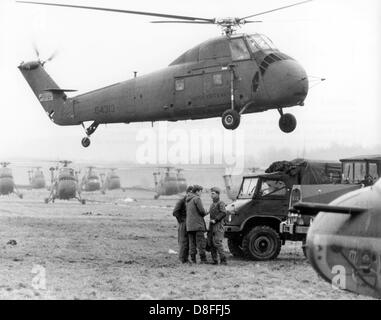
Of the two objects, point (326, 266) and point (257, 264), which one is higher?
point (326, 266)

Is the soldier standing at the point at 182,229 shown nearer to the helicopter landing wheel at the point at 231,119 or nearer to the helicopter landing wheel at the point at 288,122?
the helicopter landing wheel at the point at 231,119

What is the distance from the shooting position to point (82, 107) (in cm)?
2075

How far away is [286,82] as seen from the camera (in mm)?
16609

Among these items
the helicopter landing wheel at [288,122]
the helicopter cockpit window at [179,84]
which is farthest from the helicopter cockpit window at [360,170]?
the helicopter cockpit window at [179,84]

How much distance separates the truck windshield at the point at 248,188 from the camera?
14750 mm

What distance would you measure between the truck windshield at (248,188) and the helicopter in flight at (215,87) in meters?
2.24

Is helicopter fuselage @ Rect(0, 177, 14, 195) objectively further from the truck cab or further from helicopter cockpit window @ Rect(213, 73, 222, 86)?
the truck cab

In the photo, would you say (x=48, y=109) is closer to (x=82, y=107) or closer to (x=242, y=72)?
(x=82, y=107)

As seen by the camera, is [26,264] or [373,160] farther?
[373,160]

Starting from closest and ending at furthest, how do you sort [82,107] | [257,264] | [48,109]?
[257,264] < [82,107] < [48,109]

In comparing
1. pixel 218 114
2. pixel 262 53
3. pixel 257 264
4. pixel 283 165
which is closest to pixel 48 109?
pixel 218 114

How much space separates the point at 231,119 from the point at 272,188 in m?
2.83

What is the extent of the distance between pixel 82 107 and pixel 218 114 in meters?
4.71

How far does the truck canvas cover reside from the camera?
14.8m
